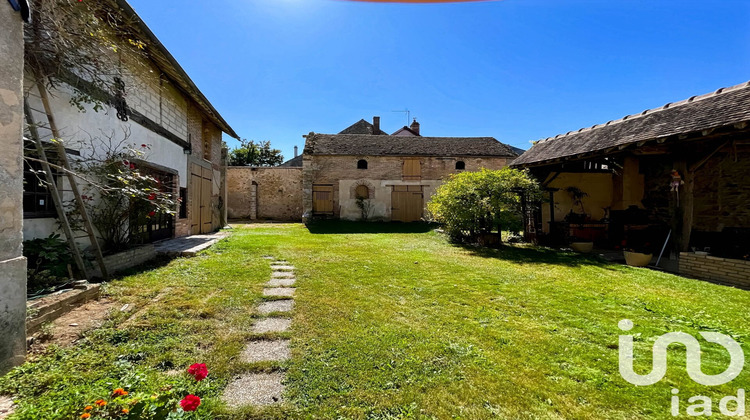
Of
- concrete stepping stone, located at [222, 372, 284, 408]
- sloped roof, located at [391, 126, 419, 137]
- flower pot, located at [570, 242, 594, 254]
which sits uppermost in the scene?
sloped roof, located at [391, 126, 419, 137]

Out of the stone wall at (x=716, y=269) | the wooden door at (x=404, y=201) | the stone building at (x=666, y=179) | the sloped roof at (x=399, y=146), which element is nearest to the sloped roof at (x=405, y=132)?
the sloped roof at (x=399, y=146)

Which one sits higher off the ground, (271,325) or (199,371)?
(199,371)

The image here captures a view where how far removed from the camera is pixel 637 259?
6.21 metres

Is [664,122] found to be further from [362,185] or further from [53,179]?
[362,185]

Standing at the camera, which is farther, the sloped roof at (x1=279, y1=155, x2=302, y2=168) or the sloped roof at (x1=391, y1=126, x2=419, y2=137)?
the sloped roof at (x1=279, y1=155, x2=302, y2=168)

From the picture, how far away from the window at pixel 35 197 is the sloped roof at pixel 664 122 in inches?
387

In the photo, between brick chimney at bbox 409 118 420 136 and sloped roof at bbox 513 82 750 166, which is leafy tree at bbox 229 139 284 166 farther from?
sloped roof at bbox 513 82 750 166

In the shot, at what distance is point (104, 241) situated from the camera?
15.9 feet

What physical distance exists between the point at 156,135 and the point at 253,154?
86.9 ft

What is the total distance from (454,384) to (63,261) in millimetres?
4609

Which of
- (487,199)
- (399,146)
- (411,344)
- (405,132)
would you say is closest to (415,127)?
(405,132)

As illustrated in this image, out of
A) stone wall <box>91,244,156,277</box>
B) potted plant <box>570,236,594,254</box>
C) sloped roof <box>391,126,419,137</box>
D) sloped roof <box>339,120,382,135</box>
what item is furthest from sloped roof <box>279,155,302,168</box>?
potted plant <box>570,236,594,254</box>

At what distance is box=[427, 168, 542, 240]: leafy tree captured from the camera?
325 inches

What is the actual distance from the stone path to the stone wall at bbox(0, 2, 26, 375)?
1.42 metres
